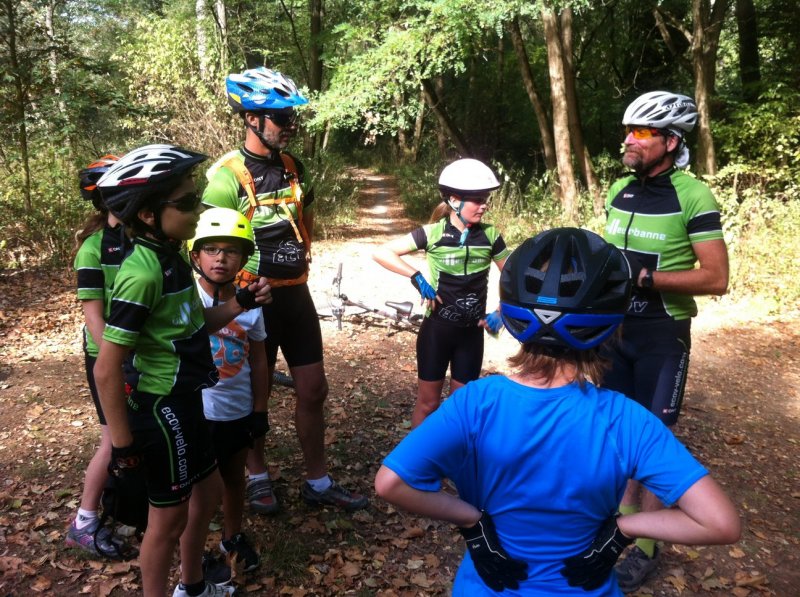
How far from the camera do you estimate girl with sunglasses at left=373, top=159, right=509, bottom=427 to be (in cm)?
380

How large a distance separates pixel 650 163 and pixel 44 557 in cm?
401

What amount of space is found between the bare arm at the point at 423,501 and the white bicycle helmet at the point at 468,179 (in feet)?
8.05

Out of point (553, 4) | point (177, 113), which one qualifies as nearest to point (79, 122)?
point (177, 113)

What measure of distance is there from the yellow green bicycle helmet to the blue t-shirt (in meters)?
1.63

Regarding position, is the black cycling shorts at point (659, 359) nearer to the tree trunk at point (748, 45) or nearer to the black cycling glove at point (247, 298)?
the black cycling glove at point (247, 298)

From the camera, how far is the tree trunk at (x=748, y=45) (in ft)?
43.4

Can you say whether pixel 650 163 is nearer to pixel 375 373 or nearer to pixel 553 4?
pixel 375 373

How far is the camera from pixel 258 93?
333 cm

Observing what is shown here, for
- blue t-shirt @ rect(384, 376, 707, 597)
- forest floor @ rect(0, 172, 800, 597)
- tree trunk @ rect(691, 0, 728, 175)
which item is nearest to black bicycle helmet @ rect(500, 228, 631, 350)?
blue t-shirt @ rect(384, 376, 707, 597)

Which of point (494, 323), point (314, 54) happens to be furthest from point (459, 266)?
point (314, 54)

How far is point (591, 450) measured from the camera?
59.6 inches

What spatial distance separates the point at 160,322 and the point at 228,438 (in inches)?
36.9

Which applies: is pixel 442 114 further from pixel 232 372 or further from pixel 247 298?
pixel 247 298

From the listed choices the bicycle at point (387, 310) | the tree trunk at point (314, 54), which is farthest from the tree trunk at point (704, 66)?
the tree trunk at point (314, 54)
